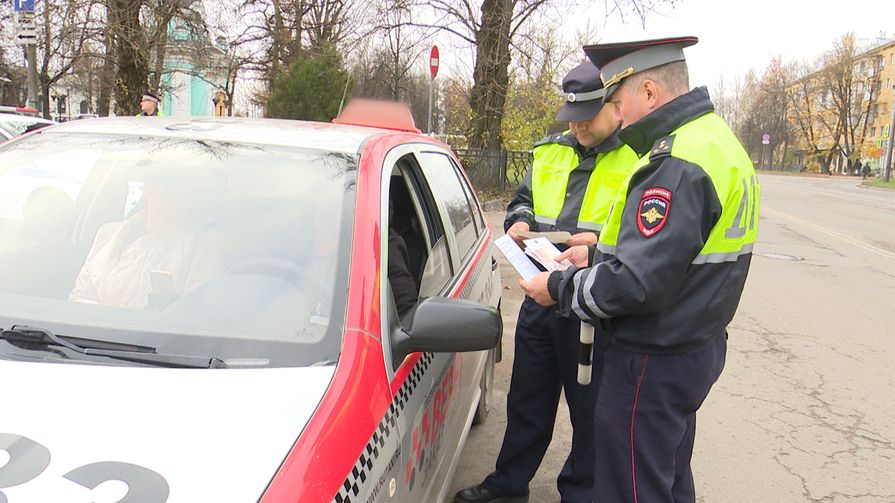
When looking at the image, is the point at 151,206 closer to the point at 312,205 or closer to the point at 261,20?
the point at 312,205

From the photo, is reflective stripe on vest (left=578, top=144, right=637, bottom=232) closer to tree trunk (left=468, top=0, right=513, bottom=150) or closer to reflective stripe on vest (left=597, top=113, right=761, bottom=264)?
reflective stripe on vest (left=597, top=113, right=761, bottom=264)

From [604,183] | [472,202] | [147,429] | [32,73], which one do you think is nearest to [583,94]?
[604,183]

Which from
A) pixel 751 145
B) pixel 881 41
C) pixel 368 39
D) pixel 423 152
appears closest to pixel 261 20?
pixel 368 39

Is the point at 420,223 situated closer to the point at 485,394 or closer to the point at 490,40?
the point at 485,394

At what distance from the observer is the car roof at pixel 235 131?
92.0 inches

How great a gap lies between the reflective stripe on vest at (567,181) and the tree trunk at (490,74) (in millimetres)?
12428

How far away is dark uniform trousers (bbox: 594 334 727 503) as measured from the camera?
81.5 inches

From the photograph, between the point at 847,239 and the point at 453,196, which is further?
the point at 847,239

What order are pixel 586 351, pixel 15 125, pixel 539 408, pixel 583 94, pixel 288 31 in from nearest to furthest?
pixel 586 351 → pixel 583 94 → pixel 539 408 → pixel 15 125 → pixel 288 31

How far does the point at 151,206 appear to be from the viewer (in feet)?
7.12

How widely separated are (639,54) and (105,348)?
5.73 feet

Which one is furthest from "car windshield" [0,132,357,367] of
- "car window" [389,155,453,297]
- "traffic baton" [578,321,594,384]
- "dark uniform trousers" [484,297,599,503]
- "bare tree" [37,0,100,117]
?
"bare tree" [37,0,100,117]

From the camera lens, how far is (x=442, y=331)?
70.1 inches

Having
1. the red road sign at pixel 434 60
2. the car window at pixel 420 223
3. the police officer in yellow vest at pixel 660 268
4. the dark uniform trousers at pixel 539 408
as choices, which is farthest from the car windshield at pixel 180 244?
the red road sign at pixel 434 60
